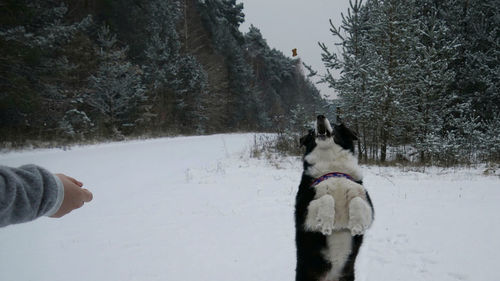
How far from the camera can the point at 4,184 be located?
2.59 ft

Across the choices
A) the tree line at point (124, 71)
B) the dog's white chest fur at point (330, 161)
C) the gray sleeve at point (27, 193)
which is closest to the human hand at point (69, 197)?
the gray sleeve at point (27, 193)

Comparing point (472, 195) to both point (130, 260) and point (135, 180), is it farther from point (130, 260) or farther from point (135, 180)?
point (135, 180)

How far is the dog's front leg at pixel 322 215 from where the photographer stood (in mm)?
1794

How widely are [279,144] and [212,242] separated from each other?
833cm

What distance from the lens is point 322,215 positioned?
5.93ft

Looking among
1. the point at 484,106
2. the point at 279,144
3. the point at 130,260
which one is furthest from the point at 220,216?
the point at 484,106

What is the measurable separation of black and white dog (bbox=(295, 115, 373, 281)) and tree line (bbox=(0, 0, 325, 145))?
8963mm

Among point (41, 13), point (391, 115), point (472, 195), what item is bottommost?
point (472, 195)

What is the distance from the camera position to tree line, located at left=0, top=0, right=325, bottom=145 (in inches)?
420

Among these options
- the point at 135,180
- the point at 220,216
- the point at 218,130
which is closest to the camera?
the point at 220,216

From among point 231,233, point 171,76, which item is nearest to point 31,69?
point 231,233

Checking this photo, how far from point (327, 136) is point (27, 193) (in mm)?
2029

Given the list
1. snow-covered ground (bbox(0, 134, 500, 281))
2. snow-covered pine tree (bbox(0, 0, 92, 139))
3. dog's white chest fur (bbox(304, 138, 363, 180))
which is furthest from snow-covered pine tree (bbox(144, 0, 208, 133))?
dog's white chest fur (bbox(304, 138, 363, 180))

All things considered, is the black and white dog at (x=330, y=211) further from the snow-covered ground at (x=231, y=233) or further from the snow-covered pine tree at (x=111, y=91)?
the snow-covered pine tree at (x=111, y=91)
